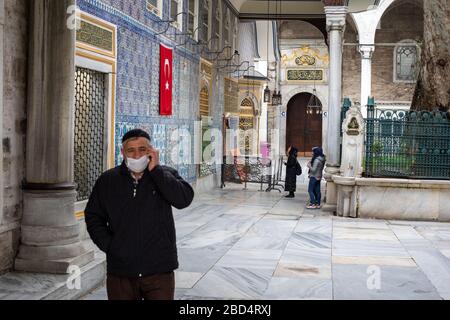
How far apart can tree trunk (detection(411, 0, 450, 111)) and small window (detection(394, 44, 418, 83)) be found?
19410mm

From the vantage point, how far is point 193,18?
552 inches

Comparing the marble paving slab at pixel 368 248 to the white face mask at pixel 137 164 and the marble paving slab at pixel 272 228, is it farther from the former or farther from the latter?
the white face mask at pixel 137 164

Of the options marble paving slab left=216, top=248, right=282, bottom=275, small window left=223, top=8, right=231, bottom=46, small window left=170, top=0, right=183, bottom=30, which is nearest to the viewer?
marble paving slab left=216, top=248, right=282, bottom=275

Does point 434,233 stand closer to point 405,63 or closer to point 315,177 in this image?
point 315,177

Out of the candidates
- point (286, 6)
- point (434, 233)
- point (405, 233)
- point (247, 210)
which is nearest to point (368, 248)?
point (405, 233)

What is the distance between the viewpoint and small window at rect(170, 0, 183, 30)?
12309 millimetres

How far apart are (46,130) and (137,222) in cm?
240

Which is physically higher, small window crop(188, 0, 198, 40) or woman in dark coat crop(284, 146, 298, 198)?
small window crop(188, 0, 198, 40)

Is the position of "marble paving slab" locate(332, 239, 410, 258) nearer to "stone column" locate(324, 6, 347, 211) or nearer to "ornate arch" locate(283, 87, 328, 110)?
"stone column" locate(324, 6, 347, 211)

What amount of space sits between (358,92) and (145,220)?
97.3 ft

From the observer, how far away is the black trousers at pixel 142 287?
3482mm

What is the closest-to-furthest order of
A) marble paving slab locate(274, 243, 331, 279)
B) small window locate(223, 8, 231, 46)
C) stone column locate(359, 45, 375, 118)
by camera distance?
marble paving slab locate(274, 243, 331, 279)
small window locate(223, 8, 231, 46)
stone column locate(359, 45, 375, 118)

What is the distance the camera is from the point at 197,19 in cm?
1423

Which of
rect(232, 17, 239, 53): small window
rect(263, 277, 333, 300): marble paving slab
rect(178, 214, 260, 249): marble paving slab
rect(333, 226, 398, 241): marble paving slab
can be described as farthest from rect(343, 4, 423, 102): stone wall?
rect(263, 277, 333, 300): marble paving slab
